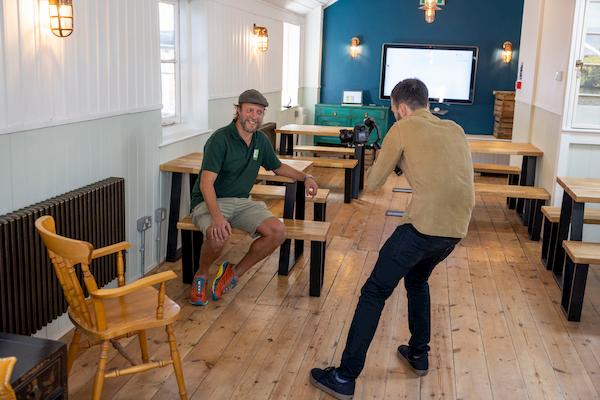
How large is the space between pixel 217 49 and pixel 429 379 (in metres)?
3.76

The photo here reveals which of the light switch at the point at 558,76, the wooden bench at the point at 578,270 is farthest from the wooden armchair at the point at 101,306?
the light switch at the point at 558,76

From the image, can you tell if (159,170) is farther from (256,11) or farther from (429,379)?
(256,11)

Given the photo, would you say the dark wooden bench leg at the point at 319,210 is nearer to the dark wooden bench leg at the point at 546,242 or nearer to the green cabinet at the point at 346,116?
the dark wooden bench leg at the point at 546,242

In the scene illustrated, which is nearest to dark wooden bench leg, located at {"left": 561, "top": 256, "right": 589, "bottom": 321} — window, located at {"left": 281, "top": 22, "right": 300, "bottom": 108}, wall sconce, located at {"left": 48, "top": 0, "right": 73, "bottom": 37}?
wall sconce, located at {"left": 48, "top": 0, "right": 73, "bottom": 37}

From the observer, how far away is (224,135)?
3.95 m

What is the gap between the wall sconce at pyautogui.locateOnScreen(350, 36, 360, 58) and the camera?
35.7 feet

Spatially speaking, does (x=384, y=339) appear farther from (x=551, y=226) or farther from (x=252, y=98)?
(x=551, y=226)

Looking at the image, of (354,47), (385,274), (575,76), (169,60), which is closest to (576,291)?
(385,274)

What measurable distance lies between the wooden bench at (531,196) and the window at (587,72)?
0.68m

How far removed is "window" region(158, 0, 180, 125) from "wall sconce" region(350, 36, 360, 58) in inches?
232

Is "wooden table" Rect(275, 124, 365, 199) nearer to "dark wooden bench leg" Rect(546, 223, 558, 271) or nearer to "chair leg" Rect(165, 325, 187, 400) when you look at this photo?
"dark wooden bench leg" Rect(546, 223, 558, 271)

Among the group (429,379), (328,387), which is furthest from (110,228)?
(429,379)

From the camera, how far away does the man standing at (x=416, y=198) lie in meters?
2.77

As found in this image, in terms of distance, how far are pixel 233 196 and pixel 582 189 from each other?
2.29 metres
